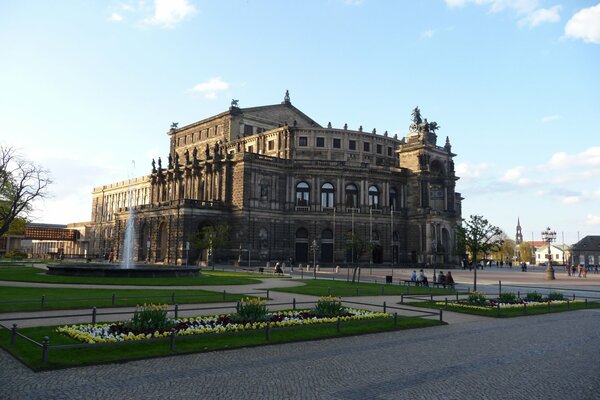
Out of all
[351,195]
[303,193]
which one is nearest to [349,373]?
[303,193]

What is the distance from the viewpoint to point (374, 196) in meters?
84.0

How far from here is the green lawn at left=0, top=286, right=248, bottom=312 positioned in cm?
2062

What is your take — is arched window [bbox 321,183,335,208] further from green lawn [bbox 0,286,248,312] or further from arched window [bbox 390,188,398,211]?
green lawn [bbox 0,286,248,312]

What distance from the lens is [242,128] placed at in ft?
300

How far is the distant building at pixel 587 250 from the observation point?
13612 cm

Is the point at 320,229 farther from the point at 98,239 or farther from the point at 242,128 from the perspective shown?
the point at 98,239

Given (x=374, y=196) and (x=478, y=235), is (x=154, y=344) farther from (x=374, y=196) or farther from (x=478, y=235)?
(x=374, y=196)

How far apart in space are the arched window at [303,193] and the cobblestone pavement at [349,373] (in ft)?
206

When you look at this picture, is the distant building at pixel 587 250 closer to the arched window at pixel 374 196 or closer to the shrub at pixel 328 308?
the arched window at pixel 374 196

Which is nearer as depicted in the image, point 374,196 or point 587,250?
point 374,196

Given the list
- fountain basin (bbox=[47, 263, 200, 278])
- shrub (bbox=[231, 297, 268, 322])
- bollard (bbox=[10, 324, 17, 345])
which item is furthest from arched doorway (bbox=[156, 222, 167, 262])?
bollard (bbox=[10, 324, 17, 345])

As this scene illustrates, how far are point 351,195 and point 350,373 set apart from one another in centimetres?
7063

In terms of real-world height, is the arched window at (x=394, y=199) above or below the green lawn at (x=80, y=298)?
above

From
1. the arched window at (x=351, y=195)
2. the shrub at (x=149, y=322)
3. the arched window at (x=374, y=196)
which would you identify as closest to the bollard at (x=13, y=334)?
the shrub at (x=149, y=322)
